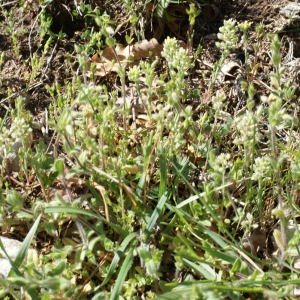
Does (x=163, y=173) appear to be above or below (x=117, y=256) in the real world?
above

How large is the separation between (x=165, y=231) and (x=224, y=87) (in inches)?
50.1

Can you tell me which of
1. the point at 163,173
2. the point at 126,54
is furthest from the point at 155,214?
the point at 126,54

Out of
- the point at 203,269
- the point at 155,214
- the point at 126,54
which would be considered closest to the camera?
the point at 203,269

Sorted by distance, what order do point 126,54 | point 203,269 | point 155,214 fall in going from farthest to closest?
point 126,54
point 155,214
point 203,269

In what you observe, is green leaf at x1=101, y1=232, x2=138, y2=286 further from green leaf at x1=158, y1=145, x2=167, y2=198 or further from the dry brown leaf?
the dry brown leaf

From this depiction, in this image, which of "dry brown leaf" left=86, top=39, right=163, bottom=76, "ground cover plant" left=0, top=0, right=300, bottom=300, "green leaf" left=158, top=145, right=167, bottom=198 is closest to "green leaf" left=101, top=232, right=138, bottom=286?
"ground cover plant" left=0, top=0, right=300, bottom=300

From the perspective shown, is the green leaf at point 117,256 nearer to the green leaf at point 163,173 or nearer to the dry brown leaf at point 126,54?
the green leaf at point 163,173

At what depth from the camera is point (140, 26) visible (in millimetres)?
3348

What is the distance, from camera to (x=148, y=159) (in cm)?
230

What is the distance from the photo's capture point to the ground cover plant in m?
2.07

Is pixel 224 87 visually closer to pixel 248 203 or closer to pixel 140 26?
pixel 140 26

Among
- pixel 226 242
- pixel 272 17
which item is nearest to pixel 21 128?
pixel 226 242

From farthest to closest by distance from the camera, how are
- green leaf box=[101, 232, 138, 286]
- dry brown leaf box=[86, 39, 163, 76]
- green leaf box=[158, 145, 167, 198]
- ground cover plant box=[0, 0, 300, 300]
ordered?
dry brown leaf box=[86, 39, 163, 76] → green leaf box=[158, 145, 167, 198] → green leaf box=[101, 232, 138, 286] → ground cover plant box=[0, 0, 300, 300]

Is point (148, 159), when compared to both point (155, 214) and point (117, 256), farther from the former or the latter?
point (117, 256)
